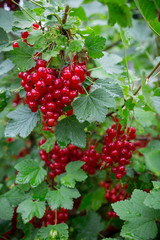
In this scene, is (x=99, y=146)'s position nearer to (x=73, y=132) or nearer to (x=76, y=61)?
(x=73, y=132)

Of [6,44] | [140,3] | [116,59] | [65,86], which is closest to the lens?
[140,3]

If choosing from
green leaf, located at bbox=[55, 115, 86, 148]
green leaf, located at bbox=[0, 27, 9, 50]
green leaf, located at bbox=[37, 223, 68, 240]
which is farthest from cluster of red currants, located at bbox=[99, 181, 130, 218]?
green leaf, located at bbox=[0, 27, 9, 50]

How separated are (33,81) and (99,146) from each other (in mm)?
610

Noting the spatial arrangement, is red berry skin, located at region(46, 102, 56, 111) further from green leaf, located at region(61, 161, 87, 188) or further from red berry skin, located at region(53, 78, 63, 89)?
green leaf, located at region(61, 161, 87, 188)

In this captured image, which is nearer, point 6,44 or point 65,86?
point 65,86

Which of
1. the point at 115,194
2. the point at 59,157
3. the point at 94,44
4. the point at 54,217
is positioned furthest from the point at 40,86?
the point at 115,194

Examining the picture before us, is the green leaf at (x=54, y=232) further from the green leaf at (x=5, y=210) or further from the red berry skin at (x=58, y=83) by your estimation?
the red berry skin at (x=58, y=83)

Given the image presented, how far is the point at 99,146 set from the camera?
1.23m

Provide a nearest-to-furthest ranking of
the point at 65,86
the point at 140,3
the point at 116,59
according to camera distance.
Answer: the point at 140,3
the point at 65,86
the point at 116,59

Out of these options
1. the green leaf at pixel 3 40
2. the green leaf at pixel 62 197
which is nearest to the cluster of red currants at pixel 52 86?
the green leaf at pixel 3 40

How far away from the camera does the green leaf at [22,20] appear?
822 millimetres

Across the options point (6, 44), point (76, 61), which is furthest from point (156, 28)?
point (6, 44)

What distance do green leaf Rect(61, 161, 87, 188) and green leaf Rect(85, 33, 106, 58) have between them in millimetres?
490

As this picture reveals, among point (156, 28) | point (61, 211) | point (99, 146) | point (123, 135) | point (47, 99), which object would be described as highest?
point (156, 28)
